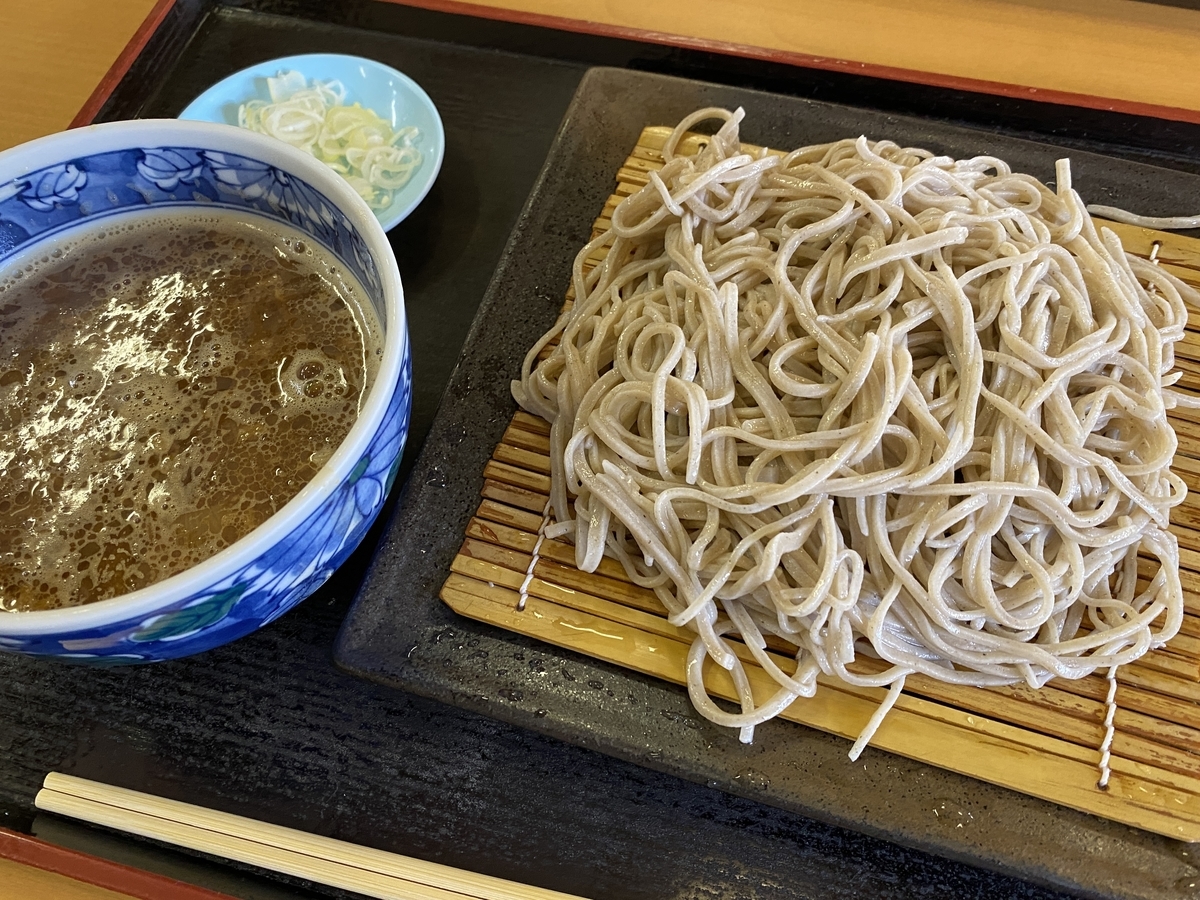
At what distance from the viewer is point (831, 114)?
1651 mm

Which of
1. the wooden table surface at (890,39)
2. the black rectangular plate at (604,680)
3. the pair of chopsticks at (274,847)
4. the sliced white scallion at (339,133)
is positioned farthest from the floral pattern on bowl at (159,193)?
the wooden table surface at (890,39)

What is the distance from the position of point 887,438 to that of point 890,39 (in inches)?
53.9

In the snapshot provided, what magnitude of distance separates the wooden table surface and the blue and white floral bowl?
1.14m

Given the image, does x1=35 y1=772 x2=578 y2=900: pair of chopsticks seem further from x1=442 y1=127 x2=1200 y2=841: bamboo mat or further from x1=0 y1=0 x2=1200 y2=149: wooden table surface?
x1=0 y1=0 x2=1200 y2=149: wooden table surface

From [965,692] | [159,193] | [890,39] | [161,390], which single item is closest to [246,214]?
[159,193]

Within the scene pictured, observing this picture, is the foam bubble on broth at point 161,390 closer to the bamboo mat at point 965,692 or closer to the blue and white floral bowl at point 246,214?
the blue and white floral bowl at point 246,214

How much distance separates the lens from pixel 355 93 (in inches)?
71.9

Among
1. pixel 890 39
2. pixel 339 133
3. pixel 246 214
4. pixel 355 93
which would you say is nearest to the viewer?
pixel 246 214

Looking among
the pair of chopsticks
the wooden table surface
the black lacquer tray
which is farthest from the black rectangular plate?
the wooden table surface

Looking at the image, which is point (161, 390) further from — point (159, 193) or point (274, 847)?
point (274, 847)

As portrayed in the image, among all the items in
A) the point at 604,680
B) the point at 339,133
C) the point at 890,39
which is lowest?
the point at 604,680

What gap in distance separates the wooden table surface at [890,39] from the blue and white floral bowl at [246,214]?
1.14m

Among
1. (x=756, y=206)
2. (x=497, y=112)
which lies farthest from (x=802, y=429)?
(x=497, y=112)

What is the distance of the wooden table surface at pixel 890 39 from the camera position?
193 cm
